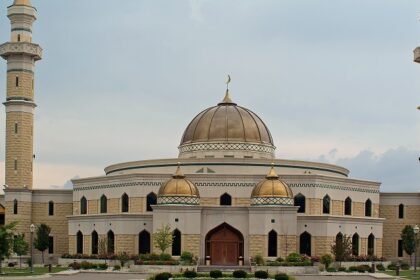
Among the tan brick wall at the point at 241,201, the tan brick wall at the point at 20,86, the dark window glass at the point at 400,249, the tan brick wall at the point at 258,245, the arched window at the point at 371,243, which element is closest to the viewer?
the tan brick wall at the point at 258,245

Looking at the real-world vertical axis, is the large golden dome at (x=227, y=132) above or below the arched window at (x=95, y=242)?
above

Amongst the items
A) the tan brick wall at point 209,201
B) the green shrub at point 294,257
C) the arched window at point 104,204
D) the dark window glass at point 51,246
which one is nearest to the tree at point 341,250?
the green shrub at point 294,257

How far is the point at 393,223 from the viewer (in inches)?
2891

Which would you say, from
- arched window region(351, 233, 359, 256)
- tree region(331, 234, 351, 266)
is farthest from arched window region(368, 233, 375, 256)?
tree region(331, 234, 351, 266)

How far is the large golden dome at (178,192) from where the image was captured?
207 feet

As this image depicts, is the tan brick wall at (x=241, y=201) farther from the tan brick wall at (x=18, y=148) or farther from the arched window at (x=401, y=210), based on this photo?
the tan brick wall at (x=18, y=148)

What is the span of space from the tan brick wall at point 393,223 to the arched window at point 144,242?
1878 centimetres

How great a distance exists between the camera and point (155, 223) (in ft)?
208

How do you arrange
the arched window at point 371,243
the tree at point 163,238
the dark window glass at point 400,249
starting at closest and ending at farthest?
the tree at point 163,238, the arched window at point 371,243, the dark window glass at point 400,249

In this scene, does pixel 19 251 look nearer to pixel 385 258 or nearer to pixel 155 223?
pixel 155 223

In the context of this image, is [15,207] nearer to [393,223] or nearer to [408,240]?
[393,223]

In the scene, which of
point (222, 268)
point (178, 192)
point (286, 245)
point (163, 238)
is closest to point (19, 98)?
point (178, 192)

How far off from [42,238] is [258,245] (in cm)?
1735

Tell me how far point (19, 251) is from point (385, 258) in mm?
26686
